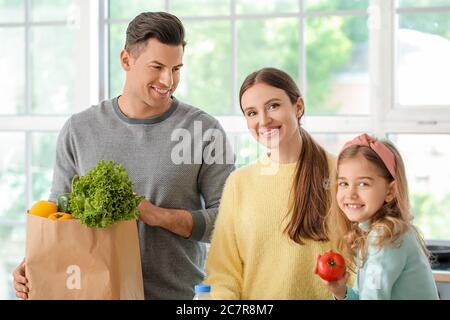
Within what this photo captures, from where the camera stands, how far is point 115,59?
3387mm

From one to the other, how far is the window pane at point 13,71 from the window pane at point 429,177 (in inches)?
65.1

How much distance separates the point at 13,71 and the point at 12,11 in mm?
271

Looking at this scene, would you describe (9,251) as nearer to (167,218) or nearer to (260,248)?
(167,218)

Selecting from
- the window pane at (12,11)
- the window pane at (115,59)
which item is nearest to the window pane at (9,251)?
the window pane at (115,59)

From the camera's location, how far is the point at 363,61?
22.6 feet

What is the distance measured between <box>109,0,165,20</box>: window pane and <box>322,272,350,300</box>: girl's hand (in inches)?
82.2

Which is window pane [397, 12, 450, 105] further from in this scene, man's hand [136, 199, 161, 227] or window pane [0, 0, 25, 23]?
window pane [0, 0, 25, 23]

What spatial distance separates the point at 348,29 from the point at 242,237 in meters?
4.57

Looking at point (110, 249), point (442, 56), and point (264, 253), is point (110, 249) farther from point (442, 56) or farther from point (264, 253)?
point (442, 56)

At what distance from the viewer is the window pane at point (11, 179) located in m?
3.49

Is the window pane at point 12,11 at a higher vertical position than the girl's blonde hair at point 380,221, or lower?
higher

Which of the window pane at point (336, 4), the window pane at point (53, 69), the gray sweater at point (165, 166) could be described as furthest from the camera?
the window pane at point (53, 69)

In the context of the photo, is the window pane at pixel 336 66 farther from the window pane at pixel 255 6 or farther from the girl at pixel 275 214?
the girl at pixel 275 214

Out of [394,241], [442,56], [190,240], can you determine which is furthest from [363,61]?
[394,241]
